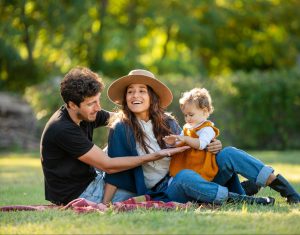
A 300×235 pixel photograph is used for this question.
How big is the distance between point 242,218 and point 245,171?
1.21 m

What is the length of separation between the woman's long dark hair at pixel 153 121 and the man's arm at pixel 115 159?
37 centimetres

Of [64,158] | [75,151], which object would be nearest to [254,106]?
[64,158]

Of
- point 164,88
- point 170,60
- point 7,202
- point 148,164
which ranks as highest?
point 170,60

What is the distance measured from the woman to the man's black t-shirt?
30 cm

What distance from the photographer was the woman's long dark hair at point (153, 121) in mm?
6727

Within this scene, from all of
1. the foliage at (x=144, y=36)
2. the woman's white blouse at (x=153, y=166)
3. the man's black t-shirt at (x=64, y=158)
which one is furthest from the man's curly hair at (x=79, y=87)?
the foliage at (x=144, y=36)

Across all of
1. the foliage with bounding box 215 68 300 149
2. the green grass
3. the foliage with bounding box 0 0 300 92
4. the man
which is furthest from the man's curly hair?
the foliage with bounding box 0 0 300 92

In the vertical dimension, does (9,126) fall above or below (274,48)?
below

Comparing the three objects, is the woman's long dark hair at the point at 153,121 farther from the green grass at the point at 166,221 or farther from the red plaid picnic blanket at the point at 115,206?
the green grass at the point at 166,221

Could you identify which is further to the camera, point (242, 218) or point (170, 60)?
point (170, 60)

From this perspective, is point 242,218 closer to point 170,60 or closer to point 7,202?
point 7,202

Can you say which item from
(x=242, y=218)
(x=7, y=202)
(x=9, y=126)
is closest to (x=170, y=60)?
(x=9, y=126)

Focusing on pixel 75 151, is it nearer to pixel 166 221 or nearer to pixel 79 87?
pixel 79 87

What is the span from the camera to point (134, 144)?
6.68 m
